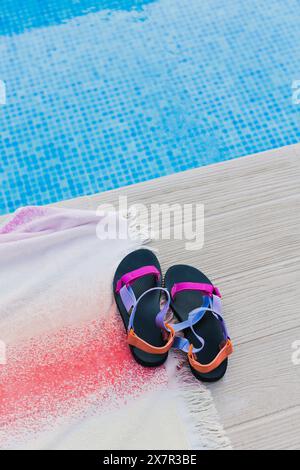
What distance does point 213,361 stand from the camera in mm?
1301

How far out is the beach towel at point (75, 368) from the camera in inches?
48.9

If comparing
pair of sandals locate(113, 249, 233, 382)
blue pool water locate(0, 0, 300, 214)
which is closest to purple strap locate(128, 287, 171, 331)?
pair of sandals locate(113, 249, 233, 382)

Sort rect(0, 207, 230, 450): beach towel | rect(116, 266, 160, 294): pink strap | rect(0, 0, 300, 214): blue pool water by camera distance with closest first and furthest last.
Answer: rect(0, 207, 230, 450): beach towel < rect(116, 266, 160, 294): pink strap < rect(0, 0, 300, 214): blue pool water

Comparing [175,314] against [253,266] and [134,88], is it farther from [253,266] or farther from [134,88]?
[134,88]

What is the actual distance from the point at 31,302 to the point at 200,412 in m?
0.56

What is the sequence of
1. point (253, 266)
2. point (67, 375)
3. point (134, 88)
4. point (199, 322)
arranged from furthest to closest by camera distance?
point (134, 88) → point (253, 266) → point (199, 322) → point (67, 375)

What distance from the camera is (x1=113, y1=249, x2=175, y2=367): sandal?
4.30ft

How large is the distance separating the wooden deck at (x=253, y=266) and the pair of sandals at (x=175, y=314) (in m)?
0.06

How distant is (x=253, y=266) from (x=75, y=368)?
24.4 inches

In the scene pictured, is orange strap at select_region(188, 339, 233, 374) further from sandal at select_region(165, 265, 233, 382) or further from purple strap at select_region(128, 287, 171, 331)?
purple strap at select_region(128, 287, 171, 331)

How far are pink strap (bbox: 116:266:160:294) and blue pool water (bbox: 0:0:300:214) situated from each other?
0.76 metres

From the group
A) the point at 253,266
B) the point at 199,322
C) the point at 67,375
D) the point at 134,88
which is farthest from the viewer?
the point at 134,88

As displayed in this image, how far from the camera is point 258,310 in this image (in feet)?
4.75

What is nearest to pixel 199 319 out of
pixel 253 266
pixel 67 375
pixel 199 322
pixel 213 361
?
pixel 199 322
